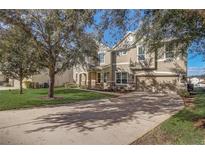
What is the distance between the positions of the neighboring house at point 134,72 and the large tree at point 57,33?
2299mm

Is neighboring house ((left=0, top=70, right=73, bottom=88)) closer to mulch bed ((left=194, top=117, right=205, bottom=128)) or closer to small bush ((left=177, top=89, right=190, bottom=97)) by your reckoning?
small bush ((left=177, top=89, right=190, bottom=97))

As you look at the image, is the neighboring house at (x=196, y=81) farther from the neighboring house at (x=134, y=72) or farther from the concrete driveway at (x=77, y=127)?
the concrete driveway at (x=77, y=127)

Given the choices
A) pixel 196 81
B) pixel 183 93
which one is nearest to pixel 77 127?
pixel 196 81

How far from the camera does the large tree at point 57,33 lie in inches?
296

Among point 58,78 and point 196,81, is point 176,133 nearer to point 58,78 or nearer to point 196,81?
point 196,81

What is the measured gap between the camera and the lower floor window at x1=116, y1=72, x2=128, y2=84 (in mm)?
21125

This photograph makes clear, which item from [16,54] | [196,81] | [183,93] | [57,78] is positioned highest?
[16,54]

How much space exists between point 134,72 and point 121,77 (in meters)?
1.46

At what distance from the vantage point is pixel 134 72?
20.4 metres

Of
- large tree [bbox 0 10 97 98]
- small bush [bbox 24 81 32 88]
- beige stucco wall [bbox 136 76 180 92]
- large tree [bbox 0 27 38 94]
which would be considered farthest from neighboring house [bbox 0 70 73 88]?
beige stucco wall [bbox 136 76 180 92]

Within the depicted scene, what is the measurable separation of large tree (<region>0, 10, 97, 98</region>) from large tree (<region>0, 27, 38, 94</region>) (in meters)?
0.35

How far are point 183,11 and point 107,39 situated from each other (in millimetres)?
2250
